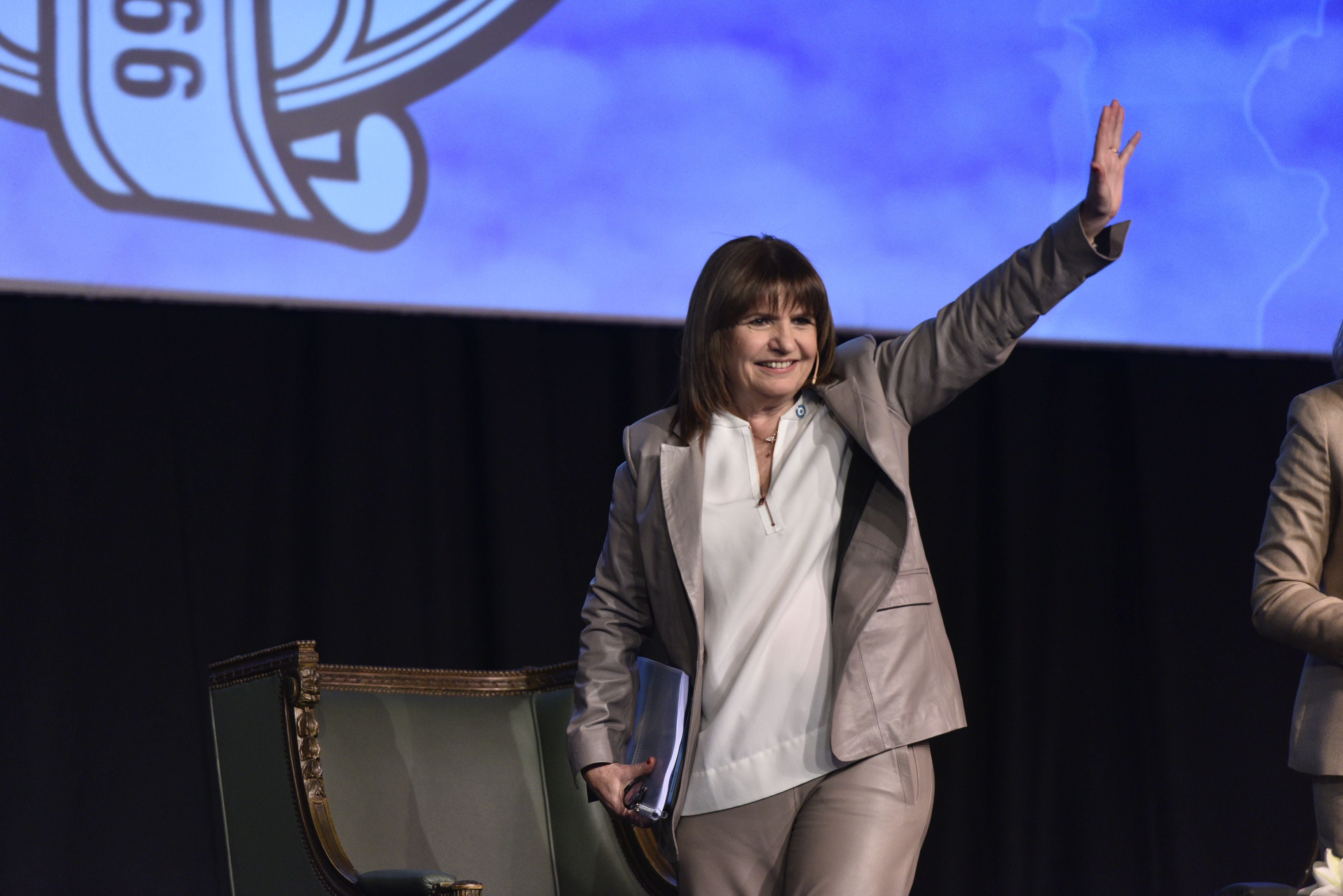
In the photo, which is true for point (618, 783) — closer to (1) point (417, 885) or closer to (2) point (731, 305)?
(1) point (417, 885)

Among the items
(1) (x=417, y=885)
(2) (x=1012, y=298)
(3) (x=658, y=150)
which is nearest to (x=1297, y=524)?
(2) (x=1012, y=298)

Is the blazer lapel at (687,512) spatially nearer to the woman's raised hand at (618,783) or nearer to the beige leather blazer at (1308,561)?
the woman's raised hand at (618,783)

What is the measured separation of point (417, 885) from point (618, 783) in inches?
18.5

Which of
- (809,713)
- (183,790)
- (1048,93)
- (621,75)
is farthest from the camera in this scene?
(1048,93)

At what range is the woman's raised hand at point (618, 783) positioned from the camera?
68.2 inches

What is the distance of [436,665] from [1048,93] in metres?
2.16

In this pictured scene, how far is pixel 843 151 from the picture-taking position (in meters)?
3.49

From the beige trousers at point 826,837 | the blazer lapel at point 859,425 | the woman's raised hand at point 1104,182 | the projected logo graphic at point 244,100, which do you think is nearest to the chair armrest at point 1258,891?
the beige trousers at point 826,837

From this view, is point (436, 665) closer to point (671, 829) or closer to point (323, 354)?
point (323, 354)

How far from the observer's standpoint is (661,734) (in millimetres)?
1733

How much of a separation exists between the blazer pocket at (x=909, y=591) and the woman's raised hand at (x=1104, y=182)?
456 mm

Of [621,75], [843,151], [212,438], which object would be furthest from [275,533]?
[843,151]

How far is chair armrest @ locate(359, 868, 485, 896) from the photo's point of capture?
2.02 meters

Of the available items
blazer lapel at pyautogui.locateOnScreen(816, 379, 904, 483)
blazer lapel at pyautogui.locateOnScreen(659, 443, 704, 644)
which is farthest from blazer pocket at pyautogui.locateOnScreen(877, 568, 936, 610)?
blazer lapel at pyautogui.locateOnScreen(659, 443, 704, 644)
